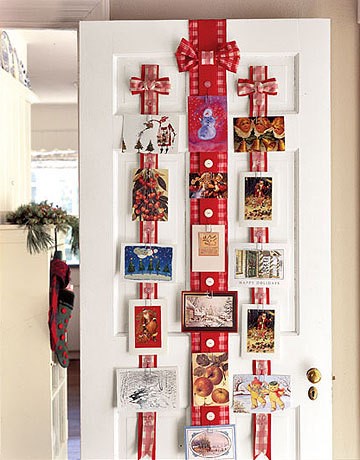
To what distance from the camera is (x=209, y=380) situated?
2.25m

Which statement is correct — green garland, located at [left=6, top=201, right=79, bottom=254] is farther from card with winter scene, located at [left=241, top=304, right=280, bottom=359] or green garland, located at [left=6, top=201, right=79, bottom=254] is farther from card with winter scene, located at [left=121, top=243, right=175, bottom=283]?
card with winter scene, located at [left=241, top=304, right=280, bottom=359]

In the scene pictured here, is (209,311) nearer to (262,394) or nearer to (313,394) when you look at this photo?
(262,394)

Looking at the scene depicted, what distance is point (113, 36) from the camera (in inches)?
87.9

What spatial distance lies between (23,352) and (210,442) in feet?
4.38

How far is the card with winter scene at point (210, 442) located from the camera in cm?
223

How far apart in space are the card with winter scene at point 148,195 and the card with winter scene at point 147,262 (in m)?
0.09

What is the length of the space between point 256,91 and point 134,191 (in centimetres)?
50

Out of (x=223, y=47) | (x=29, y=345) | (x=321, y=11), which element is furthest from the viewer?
(x=29, y=345)

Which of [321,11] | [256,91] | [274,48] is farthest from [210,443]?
[321,11]

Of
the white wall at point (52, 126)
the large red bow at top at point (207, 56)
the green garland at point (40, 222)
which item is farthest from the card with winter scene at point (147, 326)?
the white wall at point (52, 126)

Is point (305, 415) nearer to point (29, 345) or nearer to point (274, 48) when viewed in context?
point (274, 48)

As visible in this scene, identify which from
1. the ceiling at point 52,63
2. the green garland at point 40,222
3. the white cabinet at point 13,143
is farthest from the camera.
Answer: the ceiling at point 52,63

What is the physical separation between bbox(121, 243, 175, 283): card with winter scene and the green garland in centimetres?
93

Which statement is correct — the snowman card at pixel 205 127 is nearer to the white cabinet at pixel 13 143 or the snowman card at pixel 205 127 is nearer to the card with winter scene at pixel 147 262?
the card with winter scene at pixel 147 262
